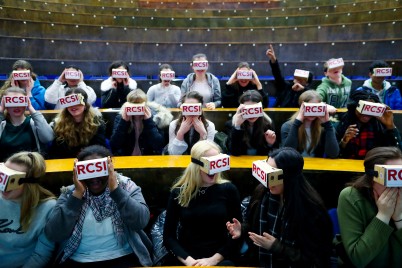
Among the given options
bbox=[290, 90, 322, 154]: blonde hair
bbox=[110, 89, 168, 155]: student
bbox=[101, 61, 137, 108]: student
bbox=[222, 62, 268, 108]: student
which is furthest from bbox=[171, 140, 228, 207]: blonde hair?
bbox=[101, 61, 137, 108]: student

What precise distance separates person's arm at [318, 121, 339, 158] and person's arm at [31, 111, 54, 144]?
5.54ft

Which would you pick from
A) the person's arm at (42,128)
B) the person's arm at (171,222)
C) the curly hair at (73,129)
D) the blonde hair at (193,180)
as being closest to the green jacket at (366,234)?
the blonde hair at (193,180)

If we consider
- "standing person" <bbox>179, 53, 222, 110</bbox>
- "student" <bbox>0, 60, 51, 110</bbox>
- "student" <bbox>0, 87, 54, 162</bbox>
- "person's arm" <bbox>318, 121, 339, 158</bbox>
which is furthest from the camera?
"standing person" <bbox>179, 53, 222, 110</bbox>

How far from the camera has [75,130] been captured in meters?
2.48

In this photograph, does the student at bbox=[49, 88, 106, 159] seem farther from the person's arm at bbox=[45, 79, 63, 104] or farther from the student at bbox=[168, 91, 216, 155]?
the person's arm at bbox=[45, 79, 63, 104]

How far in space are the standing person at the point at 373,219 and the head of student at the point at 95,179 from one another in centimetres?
98

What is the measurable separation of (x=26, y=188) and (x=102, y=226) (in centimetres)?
36

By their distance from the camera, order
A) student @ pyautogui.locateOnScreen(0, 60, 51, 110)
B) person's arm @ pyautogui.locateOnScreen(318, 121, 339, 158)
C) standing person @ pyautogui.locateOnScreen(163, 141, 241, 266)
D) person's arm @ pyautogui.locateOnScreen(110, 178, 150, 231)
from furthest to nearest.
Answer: student @ pyautogui.locateOnScreen(0, 60, 51, 110)
person's arm @ pyautogui.locateOnScreen(318, 121, 339, 158)
standing person @ pyautogui.locateOnScreen(163, 141, 241, 266)
person's arm @ pyautogui.locateOnScreen(110, 178, 150, 231)

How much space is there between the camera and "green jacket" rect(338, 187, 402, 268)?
1.40 meters

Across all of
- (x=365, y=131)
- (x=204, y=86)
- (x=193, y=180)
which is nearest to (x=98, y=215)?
(x=193, y=180)

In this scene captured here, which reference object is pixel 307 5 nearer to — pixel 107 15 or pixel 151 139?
pixel 107 15

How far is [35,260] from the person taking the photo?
1647 millimetres

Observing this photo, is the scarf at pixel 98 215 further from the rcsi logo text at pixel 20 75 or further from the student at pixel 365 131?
the rcsi logo text at pixel 20 75

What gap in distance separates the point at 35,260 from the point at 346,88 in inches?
111
